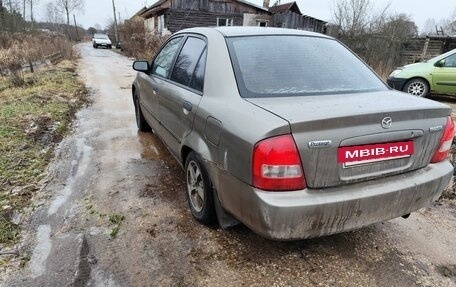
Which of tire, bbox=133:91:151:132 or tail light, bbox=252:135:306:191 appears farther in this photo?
tire, bbox=133:91:151:132

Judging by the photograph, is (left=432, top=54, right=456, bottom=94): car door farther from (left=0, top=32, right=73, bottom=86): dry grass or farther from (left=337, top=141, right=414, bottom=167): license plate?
(left=0, top=32, right=73, bottom=86): dry grass

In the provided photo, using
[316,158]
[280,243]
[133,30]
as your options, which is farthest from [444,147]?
[133,30]

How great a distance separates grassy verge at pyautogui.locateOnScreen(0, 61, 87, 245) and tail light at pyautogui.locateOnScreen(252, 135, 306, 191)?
219cm

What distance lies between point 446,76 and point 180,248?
9.10m

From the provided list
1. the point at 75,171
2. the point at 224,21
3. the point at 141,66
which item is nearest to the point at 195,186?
the point at 75,171

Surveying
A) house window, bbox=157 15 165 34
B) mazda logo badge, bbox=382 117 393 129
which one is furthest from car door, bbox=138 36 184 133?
house window, bbox=157 15 165 34

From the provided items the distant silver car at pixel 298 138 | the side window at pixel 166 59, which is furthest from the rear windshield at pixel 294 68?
the side window at pixel 166 59

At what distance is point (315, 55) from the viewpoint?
3107 mm

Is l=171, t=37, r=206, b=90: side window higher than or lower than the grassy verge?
higher

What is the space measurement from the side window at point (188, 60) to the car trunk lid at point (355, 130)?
3.40 ft

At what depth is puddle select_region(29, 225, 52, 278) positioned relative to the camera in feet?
8.56

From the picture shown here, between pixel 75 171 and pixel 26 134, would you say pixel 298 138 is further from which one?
pixel 26 134

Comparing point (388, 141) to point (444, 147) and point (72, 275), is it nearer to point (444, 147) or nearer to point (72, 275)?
point (444, 147)

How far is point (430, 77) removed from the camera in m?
9.52
